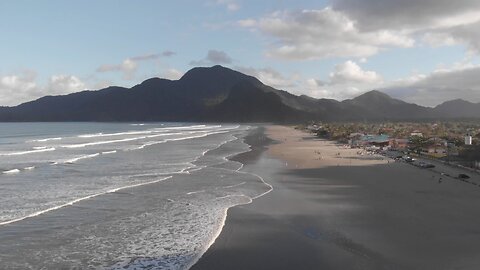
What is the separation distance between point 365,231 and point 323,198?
671 centimetres

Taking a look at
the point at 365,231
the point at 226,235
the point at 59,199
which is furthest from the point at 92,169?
the point at 365,231

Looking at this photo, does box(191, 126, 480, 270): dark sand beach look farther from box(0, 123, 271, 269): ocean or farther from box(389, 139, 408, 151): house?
box(389, 139, 408, 151): house

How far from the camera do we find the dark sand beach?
12.9 m

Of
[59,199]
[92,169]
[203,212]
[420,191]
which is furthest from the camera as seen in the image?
[92,169]

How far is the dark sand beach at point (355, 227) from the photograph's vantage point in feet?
42.3

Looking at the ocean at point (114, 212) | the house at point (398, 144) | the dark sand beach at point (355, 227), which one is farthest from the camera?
the house at point (398, 144)

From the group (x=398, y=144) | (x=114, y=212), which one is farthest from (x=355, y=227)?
(x=398, y=144)

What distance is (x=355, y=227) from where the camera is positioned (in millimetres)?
16625

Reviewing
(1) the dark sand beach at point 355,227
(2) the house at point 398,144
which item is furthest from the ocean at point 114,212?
(2) the house at point 398,144

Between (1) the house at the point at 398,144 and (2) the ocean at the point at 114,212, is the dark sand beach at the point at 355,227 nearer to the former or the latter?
(2) the ocean at the point at 114,212

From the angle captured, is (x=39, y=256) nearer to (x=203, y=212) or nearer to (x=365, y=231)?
(x=203, y=212)

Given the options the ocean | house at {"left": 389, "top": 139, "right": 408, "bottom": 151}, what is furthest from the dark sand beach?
house at {"left": 389, "top": 139, "right": 408, "bottom": 151}

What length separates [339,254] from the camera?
13328 millimetres

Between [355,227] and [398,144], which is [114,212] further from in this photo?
[398,144]
